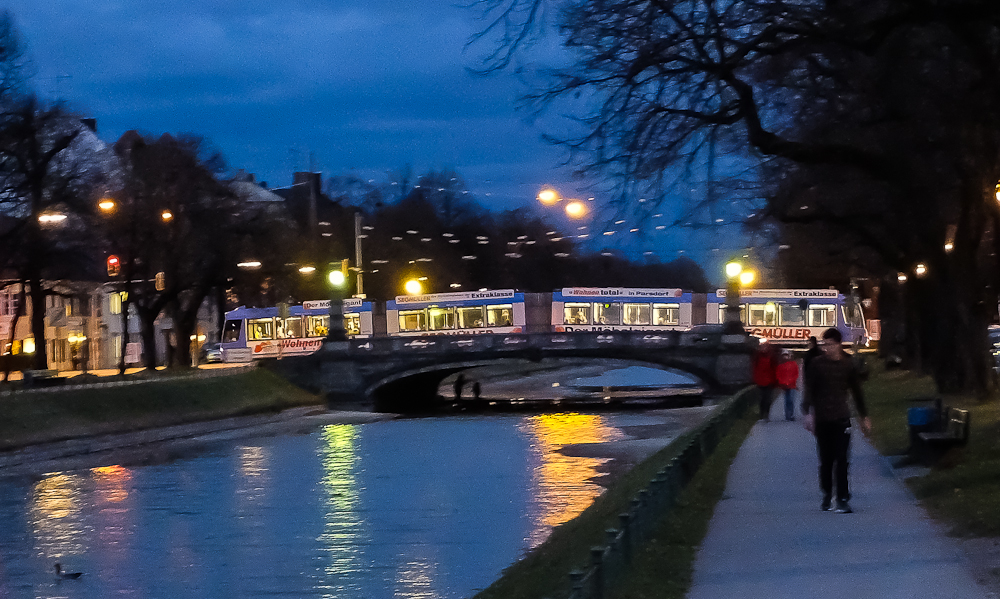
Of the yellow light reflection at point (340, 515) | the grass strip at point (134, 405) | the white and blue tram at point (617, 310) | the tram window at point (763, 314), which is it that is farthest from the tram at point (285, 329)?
the yellow light reflection at point (340, 515)

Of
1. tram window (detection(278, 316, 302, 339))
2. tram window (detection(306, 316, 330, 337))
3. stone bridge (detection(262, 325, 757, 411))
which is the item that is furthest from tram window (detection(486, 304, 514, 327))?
tram window (detection(278, 316, 302, 339))

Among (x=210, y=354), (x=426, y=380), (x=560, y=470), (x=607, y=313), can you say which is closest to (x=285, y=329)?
(x=426, y=380)

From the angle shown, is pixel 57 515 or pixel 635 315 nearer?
pixel 57 515

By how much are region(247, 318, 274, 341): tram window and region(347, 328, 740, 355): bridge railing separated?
17138mm

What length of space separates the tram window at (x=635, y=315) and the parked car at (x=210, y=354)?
84.9 feet

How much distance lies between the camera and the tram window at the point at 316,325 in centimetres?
7450

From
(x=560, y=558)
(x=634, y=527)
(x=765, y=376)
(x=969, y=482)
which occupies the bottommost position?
(x=560, y=558)

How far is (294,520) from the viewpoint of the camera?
67.7 feet

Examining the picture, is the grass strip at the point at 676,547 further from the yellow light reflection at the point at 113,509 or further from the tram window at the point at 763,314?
the tram window at the point at 763,314

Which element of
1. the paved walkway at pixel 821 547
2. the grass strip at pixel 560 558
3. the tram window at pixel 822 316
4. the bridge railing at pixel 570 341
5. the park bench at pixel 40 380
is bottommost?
the grass strip at pixel 560 558

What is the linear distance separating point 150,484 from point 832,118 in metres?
16.2

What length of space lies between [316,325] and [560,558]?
2466 inches

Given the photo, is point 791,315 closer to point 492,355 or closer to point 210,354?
point 492,355

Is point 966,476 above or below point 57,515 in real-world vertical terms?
above
